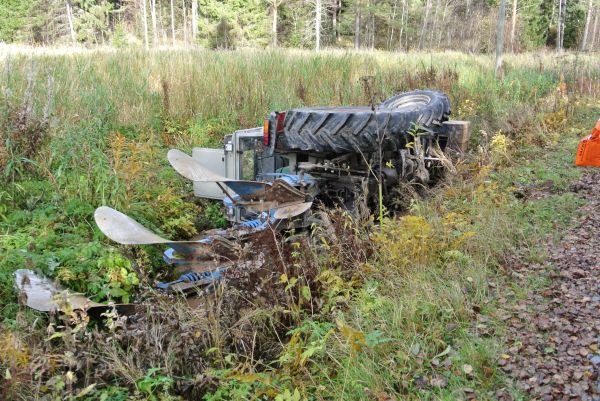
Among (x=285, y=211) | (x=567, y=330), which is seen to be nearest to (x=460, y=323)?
(x=567, y=330)

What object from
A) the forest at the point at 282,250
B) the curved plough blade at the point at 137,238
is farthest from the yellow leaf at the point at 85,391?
the curved plough blade at the point at 137,238

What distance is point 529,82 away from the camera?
37.0ft

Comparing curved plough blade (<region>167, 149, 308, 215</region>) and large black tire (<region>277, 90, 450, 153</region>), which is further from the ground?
large black tire (<region>277, 90, 450, 153</region>)

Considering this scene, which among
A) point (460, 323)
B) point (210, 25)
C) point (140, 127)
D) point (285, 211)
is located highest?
point (210, 25)

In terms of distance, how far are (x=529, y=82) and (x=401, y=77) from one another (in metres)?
3.36

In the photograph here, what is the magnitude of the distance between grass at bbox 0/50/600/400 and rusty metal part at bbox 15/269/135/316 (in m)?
0.08

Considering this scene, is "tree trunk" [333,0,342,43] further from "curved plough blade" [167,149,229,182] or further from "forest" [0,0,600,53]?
"curved plough blade" [167,149,229,182]

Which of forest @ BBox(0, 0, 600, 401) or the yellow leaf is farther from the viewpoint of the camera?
forest @ BBox(0, 0, 600, 401)

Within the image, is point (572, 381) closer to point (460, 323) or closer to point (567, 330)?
point (567, 330)

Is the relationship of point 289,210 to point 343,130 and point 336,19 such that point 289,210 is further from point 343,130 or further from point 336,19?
point 336,19

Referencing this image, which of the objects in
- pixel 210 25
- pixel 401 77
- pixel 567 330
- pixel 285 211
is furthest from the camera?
pixel 210 25

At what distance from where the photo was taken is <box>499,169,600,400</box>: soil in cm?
215

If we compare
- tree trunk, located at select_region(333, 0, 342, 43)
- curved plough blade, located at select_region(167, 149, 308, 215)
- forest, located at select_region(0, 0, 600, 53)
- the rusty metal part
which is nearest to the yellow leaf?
the rusty metal part

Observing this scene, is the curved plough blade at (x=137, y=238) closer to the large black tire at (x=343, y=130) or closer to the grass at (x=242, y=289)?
the grass at (x=242, y=289)
